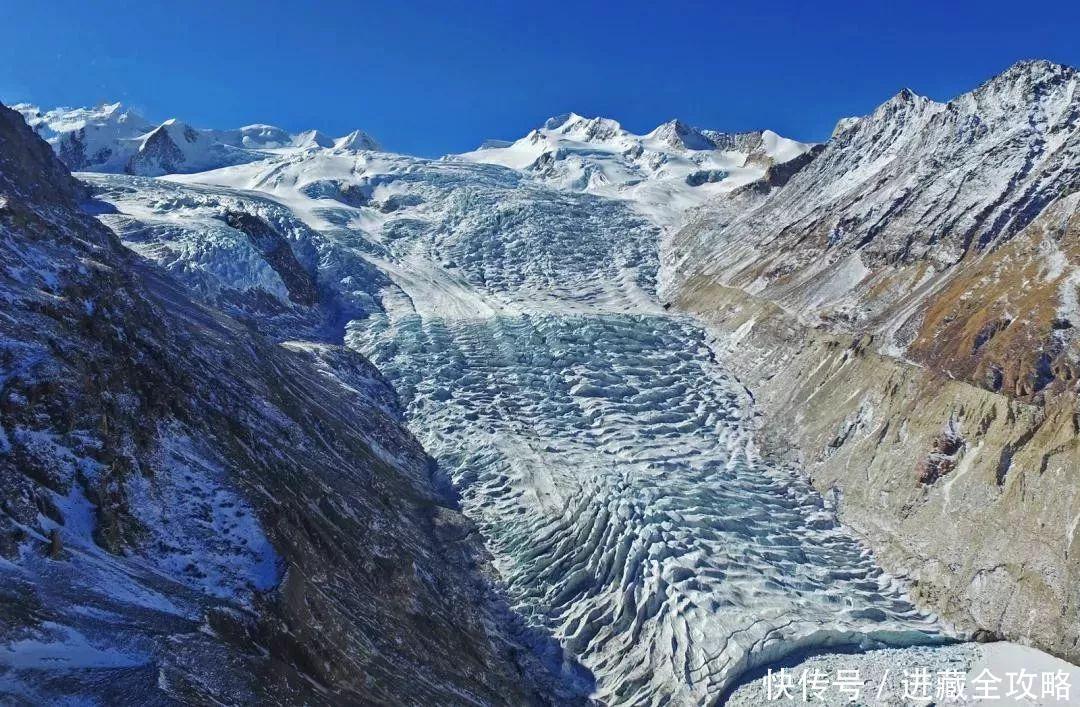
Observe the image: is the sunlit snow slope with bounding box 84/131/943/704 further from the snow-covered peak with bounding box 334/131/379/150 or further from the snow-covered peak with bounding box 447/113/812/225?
the snow-covered peak with bounding box 334/131/379/150

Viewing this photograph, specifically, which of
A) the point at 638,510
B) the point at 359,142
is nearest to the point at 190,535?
the point at 638,510

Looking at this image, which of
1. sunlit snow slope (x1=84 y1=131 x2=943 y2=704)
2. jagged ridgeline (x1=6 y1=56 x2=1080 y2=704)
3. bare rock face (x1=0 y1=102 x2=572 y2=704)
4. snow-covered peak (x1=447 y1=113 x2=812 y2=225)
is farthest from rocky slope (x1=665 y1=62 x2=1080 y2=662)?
snow-covered peak (x1=447 y1=113 x2=812 y2=225)

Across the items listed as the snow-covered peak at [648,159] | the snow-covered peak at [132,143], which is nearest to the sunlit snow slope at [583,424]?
the snow-covered peak at [648,159]

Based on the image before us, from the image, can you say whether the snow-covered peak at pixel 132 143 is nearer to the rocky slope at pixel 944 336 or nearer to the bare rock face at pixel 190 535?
the rocky slope at pixel 944 336

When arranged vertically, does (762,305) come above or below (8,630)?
above

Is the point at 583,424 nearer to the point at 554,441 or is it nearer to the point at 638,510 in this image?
the point at 554,441

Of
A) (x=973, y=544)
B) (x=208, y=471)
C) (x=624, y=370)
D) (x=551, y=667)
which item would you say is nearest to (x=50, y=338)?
(x=208, y=471)

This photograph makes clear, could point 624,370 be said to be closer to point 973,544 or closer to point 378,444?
point 378,444
